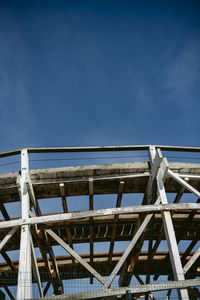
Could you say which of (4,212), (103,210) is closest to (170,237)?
(103,210)

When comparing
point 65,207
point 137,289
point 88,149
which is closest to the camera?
point 137,289

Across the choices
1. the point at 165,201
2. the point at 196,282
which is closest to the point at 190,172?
the point at 165,201

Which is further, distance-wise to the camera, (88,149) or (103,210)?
(88,149)

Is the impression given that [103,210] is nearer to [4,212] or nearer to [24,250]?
[24,250]

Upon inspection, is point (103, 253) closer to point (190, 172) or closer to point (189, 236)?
point (189, 236)

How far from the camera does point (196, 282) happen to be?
21.0 ft

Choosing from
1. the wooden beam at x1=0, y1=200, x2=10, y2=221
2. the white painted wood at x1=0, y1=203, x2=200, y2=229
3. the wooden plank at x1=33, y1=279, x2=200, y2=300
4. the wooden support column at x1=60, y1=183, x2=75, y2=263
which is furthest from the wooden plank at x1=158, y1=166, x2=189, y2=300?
the wooden beam at x1=0, y1=200, x2=10, y2=221

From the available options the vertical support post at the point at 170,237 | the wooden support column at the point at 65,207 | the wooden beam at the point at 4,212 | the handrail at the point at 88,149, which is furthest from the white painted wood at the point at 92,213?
the handrail at the point at 88,149

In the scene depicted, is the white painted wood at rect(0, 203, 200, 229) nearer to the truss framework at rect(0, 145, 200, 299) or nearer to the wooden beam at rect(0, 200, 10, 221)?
the truss framework at rect(0, 145, 200, 299)

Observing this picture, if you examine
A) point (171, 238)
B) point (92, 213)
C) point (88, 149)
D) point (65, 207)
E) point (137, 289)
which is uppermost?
point (88, 149)

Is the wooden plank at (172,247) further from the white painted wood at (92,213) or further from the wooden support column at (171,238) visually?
the white painted wood at (92,213)

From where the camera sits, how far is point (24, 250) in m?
6.98

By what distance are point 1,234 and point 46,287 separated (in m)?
4.33

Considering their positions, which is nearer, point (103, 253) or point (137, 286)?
point (137, 286)
